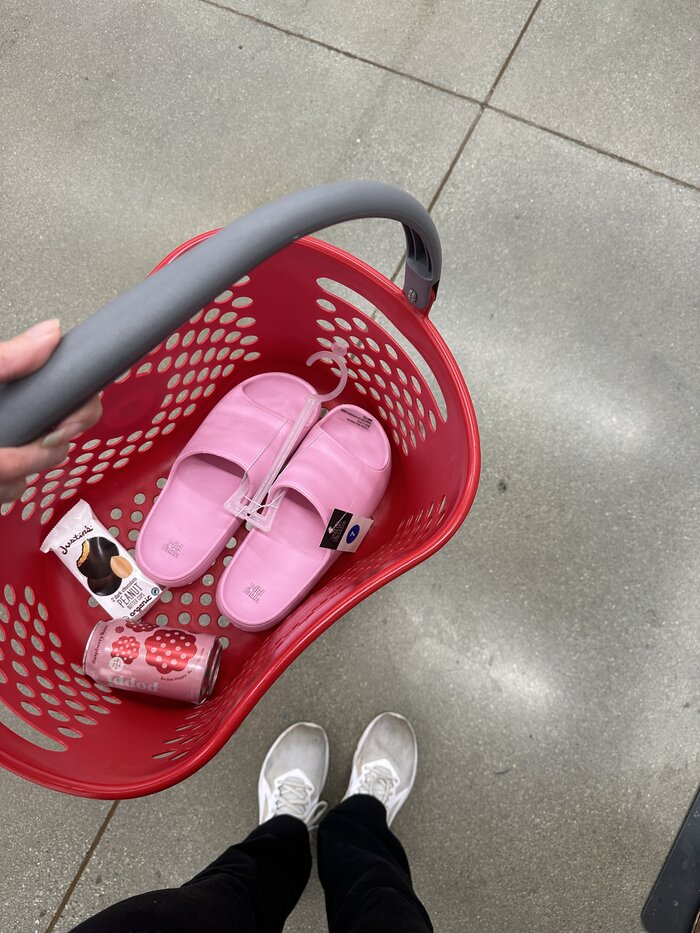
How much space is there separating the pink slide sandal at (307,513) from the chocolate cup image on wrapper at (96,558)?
0.16 meters

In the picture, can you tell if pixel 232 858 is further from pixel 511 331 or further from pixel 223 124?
pixel 223 124

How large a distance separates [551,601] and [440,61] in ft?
3.39

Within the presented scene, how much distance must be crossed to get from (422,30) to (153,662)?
4.08 feet

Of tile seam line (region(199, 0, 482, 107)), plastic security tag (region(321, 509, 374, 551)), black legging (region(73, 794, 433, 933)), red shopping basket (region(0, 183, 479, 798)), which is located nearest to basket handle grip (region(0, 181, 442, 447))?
red shopping basket (region(0, 183, 479, 798))

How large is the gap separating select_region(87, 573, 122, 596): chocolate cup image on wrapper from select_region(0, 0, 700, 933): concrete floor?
1.13 feet

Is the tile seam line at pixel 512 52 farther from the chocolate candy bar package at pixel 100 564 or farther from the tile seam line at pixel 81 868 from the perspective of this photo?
the tile seam line at pixel 81 868

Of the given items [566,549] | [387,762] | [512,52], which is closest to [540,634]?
[566,549]

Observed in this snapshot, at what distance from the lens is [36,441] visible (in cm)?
36

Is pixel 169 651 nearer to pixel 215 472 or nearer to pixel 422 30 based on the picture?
pixel 215 472

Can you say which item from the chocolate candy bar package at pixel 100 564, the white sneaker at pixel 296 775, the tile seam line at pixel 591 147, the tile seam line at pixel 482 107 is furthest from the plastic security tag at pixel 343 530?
the tile seam line at pixel 591 147

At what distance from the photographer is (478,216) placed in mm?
1148

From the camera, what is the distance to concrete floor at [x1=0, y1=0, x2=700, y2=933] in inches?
39.2

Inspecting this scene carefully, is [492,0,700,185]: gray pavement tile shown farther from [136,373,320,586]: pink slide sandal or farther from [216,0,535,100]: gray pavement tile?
[136,373,320,586]: pink slide sandal

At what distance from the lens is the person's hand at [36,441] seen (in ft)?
1.08
